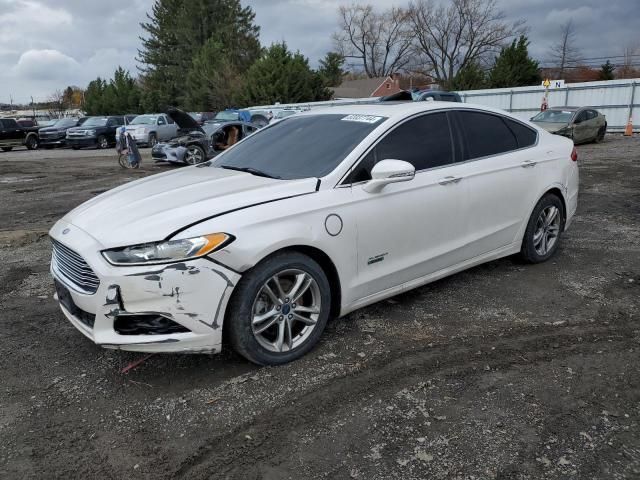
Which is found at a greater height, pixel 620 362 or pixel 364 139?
pixel 364 139

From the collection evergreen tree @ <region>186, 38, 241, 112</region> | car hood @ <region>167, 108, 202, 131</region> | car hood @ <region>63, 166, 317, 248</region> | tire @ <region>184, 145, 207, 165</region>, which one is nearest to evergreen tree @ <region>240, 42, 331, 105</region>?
evergreen tree @ <region>186, 38, 241, 112</region>

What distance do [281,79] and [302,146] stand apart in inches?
1339

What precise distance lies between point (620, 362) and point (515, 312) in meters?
0.90

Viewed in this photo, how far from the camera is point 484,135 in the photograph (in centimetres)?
454

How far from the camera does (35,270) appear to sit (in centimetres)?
535

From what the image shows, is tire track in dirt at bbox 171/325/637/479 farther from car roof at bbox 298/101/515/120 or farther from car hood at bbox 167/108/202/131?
car hood at bbox 167/108/202/131

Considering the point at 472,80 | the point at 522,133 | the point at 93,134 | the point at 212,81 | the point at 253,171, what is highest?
the point at 212,81

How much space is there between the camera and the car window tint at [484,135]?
14.4 feet

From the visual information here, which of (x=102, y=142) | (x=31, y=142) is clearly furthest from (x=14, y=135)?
(x=102, y=142)

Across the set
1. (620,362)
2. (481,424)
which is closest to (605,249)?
(620,362)

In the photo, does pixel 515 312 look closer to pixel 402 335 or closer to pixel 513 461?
pixel 402 335

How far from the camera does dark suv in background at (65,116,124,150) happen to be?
25.8 metres

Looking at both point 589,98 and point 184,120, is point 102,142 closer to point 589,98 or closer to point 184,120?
point 184,120

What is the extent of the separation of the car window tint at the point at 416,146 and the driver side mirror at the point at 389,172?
14cm
